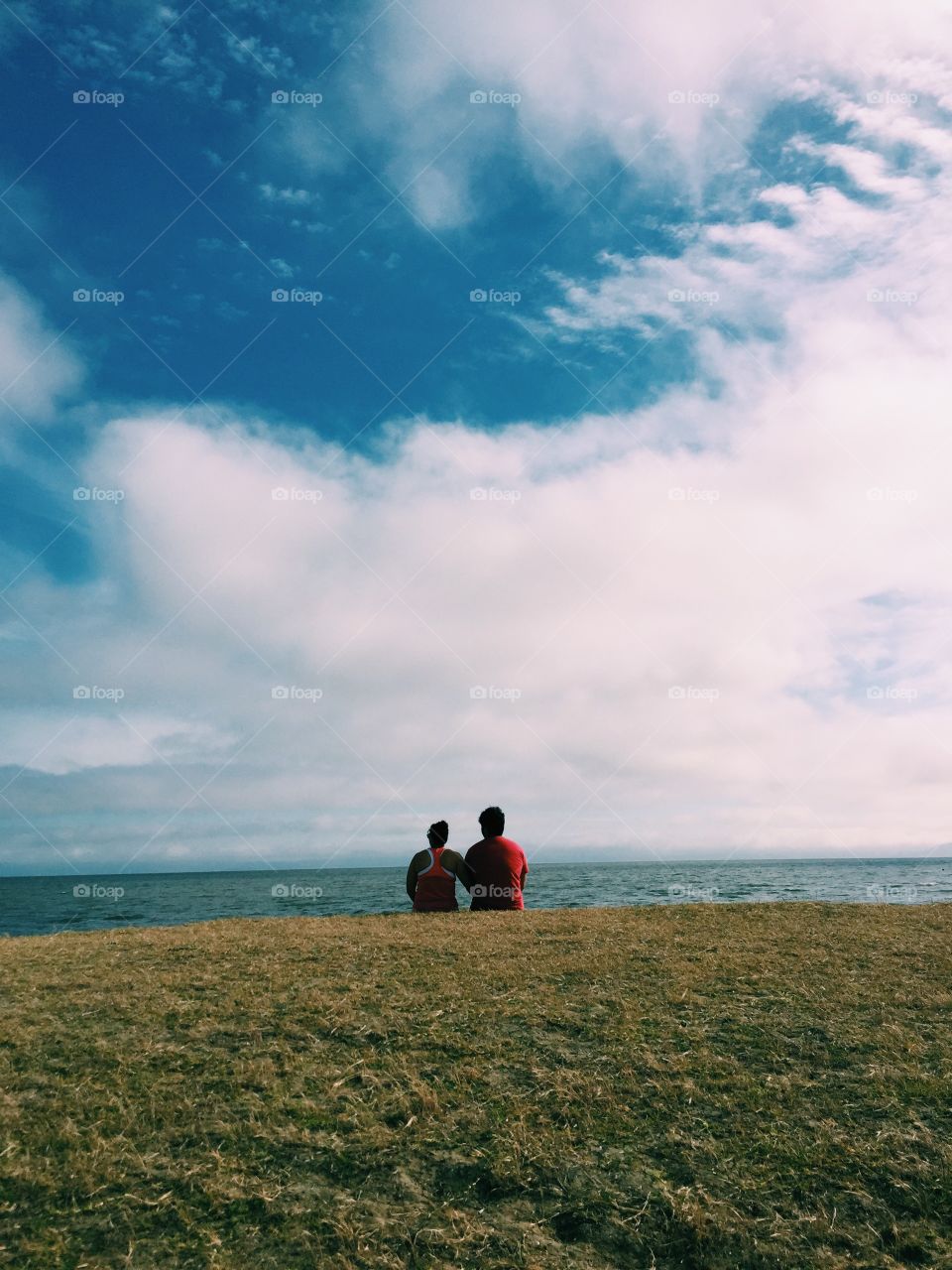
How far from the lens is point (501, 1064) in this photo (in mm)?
6867

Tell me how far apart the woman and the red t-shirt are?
1.55 ft

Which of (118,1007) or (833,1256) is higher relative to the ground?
(118,1007)

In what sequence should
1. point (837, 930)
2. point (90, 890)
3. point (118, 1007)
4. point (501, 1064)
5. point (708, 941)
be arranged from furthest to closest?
1. point (90, 890)
2. point (837, 930)
3. point (708, 941)
4. point (118, 1007)
5. point (501, 1064)

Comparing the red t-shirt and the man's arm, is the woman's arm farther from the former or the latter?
the red t-shirt

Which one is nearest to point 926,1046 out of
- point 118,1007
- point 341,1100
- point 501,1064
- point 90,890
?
point 501,1064

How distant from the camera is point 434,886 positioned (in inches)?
584

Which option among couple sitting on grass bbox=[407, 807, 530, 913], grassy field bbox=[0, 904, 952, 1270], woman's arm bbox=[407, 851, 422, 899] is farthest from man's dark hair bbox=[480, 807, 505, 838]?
grassy field bbox=[0, 904, 952, 1270]

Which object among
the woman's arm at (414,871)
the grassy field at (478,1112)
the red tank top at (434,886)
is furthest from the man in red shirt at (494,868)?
the grassy field at (478,1112)

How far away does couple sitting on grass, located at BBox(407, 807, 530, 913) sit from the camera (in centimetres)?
1484

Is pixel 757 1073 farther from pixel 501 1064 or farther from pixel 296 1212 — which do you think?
pixel 296 1212

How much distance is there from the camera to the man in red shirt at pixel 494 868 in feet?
49.9

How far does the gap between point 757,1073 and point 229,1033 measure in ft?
15.8

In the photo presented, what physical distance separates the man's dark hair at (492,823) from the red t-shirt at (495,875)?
5.5 inches

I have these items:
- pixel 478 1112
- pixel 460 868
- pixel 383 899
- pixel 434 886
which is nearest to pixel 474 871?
pixel 460 868
